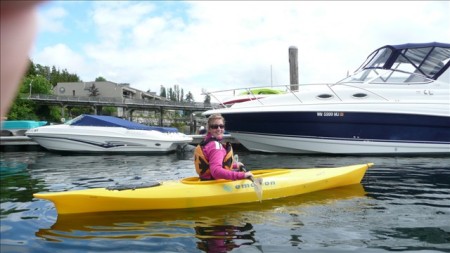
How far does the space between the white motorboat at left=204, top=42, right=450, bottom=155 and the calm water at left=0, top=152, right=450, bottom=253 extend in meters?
4.66

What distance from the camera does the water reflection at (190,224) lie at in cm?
470

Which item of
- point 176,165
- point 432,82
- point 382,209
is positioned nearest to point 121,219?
point 382,209

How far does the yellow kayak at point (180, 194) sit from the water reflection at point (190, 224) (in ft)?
0.36

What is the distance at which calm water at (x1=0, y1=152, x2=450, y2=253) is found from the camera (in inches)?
173

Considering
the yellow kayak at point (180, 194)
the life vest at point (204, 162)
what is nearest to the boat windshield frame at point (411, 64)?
the yellow kayak at point (180, 194)

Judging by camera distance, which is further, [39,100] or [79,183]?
[39,100]

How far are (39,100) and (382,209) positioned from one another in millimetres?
50818

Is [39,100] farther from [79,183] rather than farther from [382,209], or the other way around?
[382,209]

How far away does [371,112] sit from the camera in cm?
1261

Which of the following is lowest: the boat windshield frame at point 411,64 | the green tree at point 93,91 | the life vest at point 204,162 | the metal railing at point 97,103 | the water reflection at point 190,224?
the water reflection at point 190,224

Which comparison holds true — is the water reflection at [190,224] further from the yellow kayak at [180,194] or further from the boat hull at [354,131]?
the boat hull at [354,131]

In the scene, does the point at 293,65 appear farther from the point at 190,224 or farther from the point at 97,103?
the point at 97,103

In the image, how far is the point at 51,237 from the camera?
15.6 ft

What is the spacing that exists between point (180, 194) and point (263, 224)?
4.78 feet
